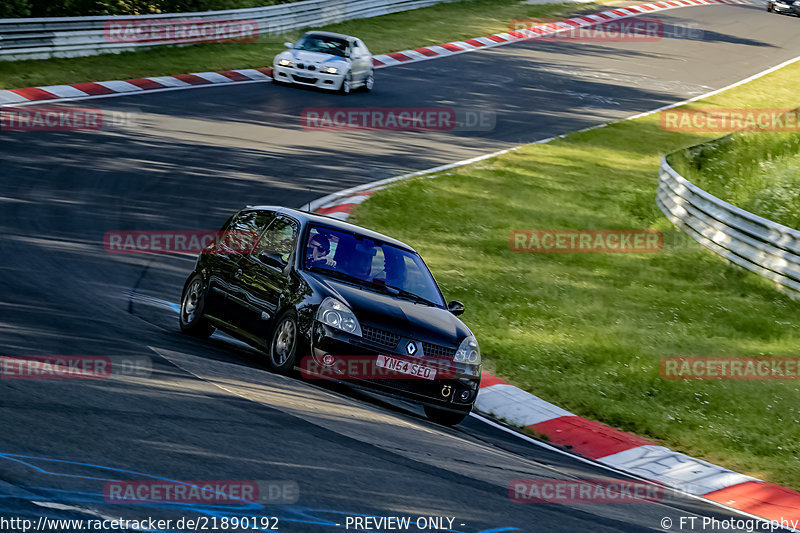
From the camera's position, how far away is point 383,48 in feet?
112

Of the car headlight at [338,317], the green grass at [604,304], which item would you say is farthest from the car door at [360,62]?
the car headlight at [338,317]

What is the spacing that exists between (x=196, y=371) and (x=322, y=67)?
60.0ft

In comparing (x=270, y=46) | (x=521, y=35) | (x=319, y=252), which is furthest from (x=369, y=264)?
(x=521, y=35)

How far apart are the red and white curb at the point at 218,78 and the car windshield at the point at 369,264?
42.2 feet

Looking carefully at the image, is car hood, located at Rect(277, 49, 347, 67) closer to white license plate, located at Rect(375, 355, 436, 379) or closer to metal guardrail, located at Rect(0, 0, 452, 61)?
metal guardrail, located at Rect(0, 0, 452, 61)

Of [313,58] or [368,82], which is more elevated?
[313,58]

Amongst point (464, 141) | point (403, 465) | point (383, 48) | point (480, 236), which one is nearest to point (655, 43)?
point (383, 48)

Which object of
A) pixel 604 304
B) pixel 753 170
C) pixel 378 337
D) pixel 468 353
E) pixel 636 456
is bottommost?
pixel 604 304

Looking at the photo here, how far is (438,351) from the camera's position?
909 cm

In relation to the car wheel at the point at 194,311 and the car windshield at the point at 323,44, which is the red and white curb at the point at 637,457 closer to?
the car wheel at the point at 194,311

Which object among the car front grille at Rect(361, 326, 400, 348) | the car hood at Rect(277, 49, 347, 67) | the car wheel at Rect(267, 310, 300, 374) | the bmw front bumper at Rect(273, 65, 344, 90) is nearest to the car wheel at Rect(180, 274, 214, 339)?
the car wheel at Rect(267, 310, 300, 374)

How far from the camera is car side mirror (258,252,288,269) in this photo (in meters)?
9.83

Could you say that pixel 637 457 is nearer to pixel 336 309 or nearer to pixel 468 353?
pixel 468 353

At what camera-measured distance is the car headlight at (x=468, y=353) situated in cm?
921
